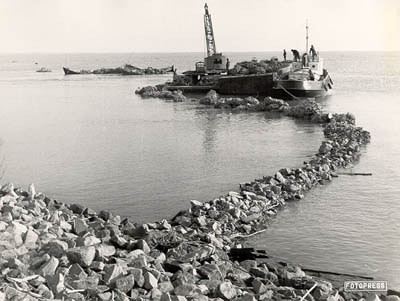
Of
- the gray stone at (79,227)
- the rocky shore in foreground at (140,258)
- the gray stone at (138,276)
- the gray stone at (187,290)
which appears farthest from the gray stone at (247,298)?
the gray stone at (79,227)

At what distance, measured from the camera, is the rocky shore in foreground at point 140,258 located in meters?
7.60

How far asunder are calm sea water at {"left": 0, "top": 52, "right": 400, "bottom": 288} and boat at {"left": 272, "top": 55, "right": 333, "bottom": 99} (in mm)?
4310

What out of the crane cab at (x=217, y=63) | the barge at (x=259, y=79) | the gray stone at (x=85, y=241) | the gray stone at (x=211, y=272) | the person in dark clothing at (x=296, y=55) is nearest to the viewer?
the gray stone at (x=211, y=272)

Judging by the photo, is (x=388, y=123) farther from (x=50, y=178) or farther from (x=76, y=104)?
(x=76, y=104)

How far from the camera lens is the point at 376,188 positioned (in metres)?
16.5

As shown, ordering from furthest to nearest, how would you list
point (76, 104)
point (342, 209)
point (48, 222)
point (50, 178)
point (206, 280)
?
point (76, 104) → point (50, 178) → point (342, 209) → point (48, 222) → point (206, 280)

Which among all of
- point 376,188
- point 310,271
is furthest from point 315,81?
point 310,271

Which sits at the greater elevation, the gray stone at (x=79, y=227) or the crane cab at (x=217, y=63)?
the crane cab at (x=217, y=63)

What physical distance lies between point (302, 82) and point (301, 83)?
0.12 m

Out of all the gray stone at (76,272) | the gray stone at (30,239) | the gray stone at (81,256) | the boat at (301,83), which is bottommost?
the gray stone at (76,272)

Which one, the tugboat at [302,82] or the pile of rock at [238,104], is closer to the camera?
the pile of rock at [238,104]

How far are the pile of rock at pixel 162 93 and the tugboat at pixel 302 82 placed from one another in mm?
8224

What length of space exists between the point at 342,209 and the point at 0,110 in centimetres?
3056

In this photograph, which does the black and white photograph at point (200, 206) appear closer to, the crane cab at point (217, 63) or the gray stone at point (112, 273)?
the gray stone at point (112, 273)
